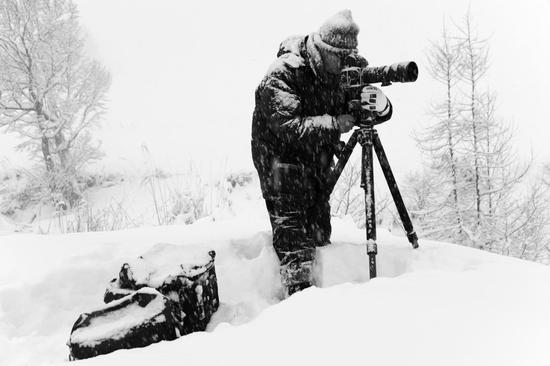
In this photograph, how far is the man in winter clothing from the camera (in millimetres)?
2377

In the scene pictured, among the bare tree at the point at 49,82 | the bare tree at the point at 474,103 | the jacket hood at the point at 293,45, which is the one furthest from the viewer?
the bare tree at the point at 49,82

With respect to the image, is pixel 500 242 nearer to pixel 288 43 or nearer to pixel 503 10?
pixel 288 43

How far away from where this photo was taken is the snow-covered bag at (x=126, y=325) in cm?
169

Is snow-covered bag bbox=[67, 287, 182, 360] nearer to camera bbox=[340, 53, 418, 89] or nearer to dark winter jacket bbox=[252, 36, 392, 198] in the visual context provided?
dark winter jacket bbox=[252, 36, 392, 198]

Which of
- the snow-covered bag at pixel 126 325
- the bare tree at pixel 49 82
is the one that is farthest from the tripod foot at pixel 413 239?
the bare tree at pixel 49 82

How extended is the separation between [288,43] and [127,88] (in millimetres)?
18714

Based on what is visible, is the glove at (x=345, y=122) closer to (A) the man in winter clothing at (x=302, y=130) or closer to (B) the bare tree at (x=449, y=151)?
(A) the man in winter clothing at (x=302, y=130)

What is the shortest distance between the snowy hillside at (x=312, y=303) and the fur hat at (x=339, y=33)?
1.22 meters

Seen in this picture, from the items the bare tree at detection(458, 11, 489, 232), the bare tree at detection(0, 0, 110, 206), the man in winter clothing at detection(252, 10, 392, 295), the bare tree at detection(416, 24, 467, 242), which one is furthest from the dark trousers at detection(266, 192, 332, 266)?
the bare tree at detection(0, 0, 110, 206)

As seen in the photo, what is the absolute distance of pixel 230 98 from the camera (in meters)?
18.5

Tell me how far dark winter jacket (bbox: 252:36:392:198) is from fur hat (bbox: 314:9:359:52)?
102 millimetres

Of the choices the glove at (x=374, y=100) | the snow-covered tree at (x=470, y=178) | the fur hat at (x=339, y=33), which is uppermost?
the fur hat at (x=339, y=33)

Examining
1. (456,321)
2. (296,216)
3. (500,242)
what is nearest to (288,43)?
(296,216)

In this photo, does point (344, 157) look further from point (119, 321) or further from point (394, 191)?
point (119, 321)
